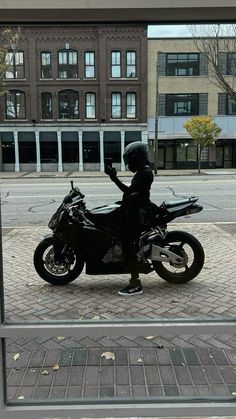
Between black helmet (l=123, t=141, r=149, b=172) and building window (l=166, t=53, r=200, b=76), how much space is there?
37.7 feet

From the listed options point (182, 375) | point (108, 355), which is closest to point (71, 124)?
point (108, 355)

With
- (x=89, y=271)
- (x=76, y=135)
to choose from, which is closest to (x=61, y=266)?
(x=89, y=271)

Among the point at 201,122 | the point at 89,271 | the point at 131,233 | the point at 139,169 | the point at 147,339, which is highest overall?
the point at 201,122

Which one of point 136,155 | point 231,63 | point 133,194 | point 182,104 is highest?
point 182,104

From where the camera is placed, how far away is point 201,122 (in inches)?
1093

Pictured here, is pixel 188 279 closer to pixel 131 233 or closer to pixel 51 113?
pixel 131 233

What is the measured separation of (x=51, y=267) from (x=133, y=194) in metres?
1.38

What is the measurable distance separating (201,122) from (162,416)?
26.8 m

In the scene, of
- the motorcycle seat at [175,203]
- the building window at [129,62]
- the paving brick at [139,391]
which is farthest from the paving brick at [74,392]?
the building window at [129,62]

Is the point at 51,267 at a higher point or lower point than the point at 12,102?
lower

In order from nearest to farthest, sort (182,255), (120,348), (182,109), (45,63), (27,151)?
1. (120,348)
2. (182,255)
3. (45,63)
4. (182,109)
5. (27,151)

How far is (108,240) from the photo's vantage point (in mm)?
4770

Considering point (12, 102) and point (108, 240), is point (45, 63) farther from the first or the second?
point (108, 240)

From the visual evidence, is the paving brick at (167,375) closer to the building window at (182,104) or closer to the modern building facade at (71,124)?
the modern building facade at (71,124)
